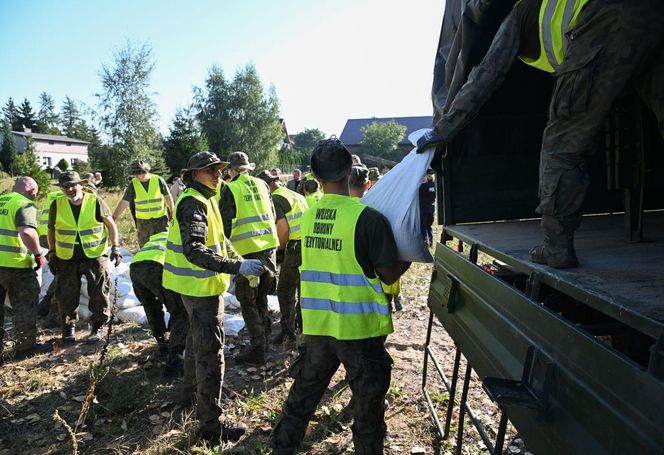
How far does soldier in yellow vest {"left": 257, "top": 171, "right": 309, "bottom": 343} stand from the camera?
17.7 feet

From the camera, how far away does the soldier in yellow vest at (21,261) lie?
5.00 m

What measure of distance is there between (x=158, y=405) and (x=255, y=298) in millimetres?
1453

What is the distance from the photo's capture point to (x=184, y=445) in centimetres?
340

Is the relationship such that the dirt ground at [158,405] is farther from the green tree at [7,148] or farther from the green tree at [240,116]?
the green tree at [7,148]

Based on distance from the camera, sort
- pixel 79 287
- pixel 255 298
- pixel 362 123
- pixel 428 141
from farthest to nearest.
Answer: pixel 362 123, pixel 79 287, pixel 255 298, pixel 428 141

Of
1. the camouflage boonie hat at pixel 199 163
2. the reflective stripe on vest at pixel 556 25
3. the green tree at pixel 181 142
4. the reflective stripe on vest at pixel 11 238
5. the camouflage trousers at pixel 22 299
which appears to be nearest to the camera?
the reflective stripe on vest at pixel 556 25

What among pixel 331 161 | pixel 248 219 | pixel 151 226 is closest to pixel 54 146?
pixel 151 226

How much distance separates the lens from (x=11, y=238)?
5.01m

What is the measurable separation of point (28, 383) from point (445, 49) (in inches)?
196

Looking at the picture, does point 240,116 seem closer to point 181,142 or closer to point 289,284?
point 181,142

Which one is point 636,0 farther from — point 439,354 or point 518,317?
point 439,354

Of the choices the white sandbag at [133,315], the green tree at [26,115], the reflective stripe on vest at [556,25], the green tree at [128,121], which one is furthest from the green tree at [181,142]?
the green tree at [26,115]

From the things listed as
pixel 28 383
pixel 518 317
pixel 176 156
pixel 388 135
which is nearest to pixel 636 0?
pixel 518 317

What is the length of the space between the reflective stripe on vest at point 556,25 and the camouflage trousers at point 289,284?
3836 mm
